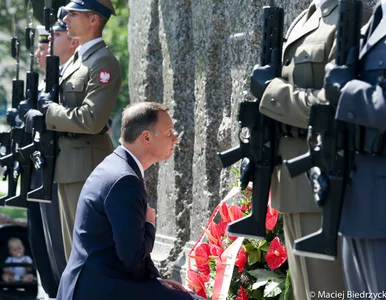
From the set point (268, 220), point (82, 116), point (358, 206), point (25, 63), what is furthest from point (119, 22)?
point (358, 206)

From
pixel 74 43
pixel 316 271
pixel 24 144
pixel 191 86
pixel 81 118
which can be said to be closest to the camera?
pixel 316 271

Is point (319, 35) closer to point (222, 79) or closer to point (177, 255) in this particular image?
point (222, 79)

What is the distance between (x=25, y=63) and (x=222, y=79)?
15852 millimetres

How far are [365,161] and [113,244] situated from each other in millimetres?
1240

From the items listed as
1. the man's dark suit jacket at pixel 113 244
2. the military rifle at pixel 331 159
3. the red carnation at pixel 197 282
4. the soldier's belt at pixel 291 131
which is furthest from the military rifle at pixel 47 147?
the military rifle at pixel 331 159

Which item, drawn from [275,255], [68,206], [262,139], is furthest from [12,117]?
[262,139]

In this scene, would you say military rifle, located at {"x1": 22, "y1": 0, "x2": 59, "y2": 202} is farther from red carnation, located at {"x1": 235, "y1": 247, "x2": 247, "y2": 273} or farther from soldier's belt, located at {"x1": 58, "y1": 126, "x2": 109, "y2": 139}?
red carnation, located at {"x1": 235, "y1": 247, "x2": 247, "y2": 273}

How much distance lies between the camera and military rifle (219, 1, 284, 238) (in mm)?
4316

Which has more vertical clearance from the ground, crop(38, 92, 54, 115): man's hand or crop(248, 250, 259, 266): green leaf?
crop(38, 92, 54, 115): man's hand

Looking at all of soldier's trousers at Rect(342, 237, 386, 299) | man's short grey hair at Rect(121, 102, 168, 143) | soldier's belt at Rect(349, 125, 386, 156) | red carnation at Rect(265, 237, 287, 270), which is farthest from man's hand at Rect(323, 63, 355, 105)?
red carnation at Rect(265, 237, 287, 270)

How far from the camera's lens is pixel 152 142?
186 inches

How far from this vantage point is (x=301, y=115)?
405cm

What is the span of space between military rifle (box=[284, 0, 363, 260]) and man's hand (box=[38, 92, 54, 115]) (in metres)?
3.04

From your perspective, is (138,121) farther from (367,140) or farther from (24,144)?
(24,144)
